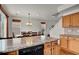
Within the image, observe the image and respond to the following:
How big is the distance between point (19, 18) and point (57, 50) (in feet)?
1.93

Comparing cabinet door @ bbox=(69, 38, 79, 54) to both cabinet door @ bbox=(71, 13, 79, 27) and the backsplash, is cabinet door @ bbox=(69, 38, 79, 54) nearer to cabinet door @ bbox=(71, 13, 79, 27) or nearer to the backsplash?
the backsplash

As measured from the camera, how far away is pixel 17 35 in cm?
139

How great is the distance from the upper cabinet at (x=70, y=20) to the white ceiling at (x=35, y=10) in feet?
0.56

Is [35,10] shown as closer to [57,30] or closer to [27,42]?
[57,30]

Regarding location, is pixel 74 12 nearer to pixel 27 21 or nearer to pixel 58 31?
pixel 58 31

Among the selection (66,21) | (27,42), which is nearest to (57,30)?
(66,21)

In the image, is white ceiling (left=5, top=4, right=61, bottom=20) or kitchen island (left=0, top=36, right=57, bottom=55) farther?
kitchen island (left=0, top=36, right=57, bottom=55)

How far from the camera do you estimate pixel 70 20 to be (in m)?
1.49

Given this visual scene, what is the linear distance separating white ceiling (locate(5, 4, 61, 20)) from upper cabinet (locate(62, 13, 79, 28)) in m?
0.17

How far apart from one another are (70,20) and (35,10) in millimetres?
475

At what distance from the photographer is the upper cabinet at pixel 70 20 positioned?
1445 mm

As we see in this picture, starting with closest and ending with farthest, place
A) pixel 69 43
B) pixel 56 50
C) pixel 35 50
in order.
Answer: pixel 56 50 < pixel 35 50 < pixel 69 43

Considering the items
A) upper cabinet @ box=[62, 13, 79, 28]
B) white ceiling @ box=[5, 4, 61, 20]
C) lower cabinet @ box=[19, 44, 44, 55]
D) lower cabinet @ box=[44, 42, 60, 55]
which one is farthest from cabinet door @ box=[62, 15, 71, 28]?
lower cabinet @ box=[19, 44, 44, 55]

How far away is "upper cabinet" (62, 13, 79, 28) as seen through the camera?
1445 mm
